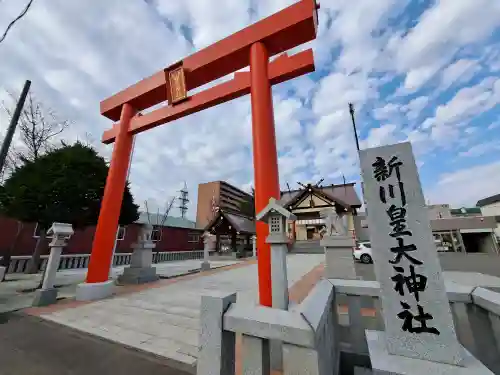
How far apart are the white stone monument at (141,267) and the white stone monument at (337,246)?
19.8 feet

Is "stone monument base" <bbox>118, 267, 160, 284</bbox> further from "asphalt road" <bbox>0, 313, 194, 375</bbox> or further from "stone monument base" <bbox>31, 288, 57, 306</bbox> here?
"asphalt road" <bbox>0, 313, 194, 375</bbox>

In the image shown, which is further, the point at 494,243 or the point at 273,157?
the point at 494,243

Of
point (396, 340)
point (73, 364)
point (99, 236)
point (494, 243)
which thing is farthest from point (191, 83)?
point (494, 243)

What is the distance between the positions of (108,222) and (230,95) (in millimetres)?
4939

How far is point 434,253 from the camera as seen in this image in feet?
4.97

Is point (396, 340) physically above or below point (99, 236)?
below

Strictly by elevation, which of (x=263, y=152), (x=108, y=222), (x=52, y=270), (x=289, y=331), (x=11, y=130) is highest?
(x=11, y=130)

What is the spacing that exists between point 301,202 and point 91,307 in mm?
17032

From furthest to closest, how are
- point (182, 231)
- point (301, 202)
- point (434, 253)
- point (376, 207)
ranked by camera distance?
point (301, 202) → point (182, 231) → point (376, 207) → point (434, 253)

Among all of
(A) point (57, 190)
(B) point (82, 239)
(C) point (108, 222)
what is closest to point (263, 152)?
(C) point (108, 222)

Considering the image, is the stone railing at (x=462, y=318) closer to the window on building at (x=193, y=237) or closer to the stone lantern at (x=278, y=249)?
the stone lantern at (x=278, y=249)

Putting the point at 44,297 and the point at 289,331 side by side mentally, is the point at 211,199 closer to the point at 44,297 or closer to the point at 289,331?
the point at 44,297

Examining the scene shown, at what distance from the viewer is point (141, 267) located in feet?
24.4

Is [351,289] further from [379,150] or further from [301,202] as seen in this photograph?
[301,202]
